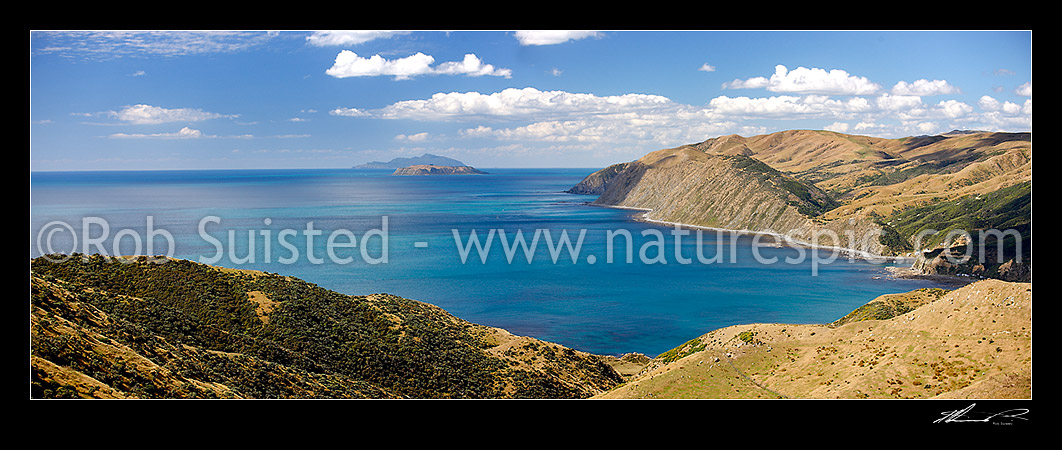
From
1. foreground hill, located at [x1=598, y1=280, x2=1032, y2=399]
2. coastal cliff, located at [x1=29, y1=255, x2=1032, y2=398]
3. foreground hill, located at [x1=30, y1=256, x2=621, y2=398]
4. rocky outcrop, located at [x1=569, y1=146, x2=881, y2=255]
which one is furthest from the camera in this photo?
rocky outcrop, located at [x1=569, y1=146, x2=881, y2=255]

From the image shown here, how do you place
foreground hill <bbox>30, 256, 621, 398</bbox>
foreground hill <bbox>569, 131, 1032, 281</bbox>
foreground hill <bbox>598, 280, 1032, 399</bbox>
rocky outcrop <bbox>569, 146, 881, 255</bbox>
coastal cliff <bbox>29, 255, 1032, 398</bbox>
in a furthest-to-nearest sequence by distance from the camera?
1. rocky outcrop <bbox>569, 146, 881, 255</bbox>
2. foreground hill <bbox>569, 131, 1032, 281</bbox>
3. foreground hill <bbox>598, 280, 1032, 399</bbox>
4. coastal cliff <bbox>29, 255, 1032, 398</bbox>
5. foreground hill <bbox>30, 256, 621, 398</bbox>

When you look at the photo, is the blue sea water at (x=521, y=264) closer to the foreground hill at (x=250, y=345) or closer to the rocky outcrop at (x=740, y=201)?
the rocky outcrop at (x=740, y=201)

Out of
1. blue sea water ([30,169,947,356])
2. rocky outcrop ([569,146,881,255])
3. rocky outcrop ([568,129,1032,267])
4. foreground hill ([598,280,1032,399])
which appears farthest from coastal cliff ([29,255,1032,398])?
rocky outcrop ([569,146,881,255])

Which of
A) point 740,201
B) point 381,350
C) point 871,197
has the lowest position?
point 381,350
